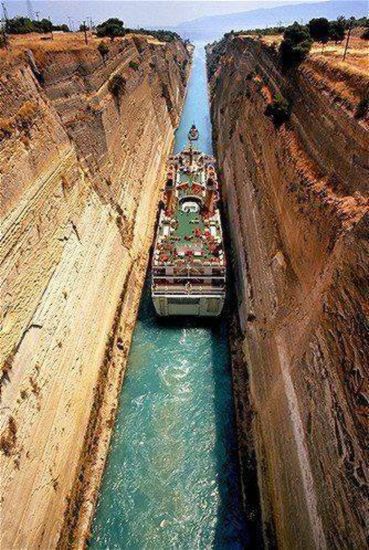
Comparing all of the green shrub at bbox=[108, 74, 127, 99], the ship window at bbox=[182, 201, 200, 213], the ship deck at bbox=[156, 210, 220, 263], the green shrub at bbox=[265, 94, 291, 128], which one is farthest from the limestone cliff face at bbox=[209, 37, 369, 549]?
the green shrub at bbox=[108, 74, 127, 99]

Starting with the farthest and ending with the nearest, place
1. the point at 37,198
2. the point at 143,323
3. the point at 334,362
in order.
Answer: the point at 143,323, the point at 37,198, the point at 334,362

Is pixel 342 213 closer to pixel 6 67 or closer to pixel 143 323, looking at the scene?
pixel 143 323

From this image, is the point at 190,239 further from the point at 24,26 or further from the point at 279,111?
the point at 24,26

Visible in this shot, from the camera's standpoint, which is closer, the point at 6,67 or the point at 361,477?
the point at 361,477

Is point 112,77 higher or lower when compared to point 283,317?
higher

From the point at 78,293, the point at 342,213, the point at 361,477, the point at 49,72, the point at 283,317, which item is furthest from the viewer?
the point at 49,72

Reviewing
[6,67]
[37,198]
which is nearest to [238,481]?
[37,198]
